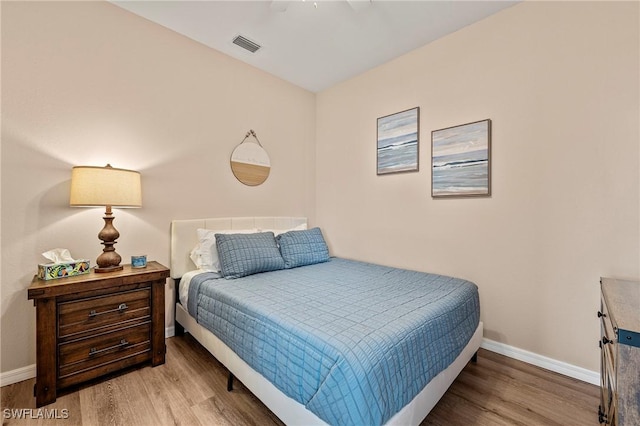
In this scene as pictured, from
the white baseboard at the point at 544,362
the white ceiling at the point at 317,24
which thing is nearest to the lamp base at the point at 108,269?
the white ceiling at the point at 317,24

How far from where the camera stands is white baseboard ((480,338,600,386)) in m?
1.88

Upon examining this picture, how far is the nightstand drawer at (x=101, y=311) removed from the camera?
1.69 m

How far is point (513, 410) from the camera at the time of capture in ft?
5.28

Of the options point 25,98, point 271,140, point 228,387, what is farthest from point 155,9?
point 228,387

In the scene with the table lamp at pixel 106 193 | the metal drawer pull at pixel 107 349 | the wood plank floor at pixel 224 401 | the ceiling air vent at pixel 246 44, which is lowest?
the wood plank floor at pixel 224 401

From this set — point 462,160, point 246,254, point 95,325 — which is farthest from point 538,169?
point 95,325

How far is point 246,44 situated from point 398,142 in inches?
70.9

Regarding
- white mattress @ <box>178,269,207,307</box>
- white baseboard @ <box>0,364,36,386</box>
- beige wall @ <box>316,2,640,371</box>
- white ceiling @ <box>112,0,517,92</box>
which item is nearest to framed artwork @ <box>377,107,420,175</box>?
beige wall @ <box>316,2,640,371</box>

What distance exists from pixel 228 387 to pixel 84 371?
3.00 ft

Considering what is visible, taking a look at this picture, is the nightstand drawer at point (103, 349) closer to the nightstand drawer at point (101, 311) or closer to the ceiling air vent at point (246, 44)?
the nightstand drawer at point (101, 311)

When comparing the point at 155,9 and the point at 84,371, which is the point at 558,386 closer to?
the point at 84,371

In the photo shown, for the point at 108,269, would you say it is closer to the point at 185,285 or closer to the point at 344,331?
the point at 185,285

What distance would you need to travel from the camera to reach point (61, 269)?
5.87 ft

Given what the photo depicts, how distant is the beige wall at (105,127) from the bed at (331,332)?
46cm
